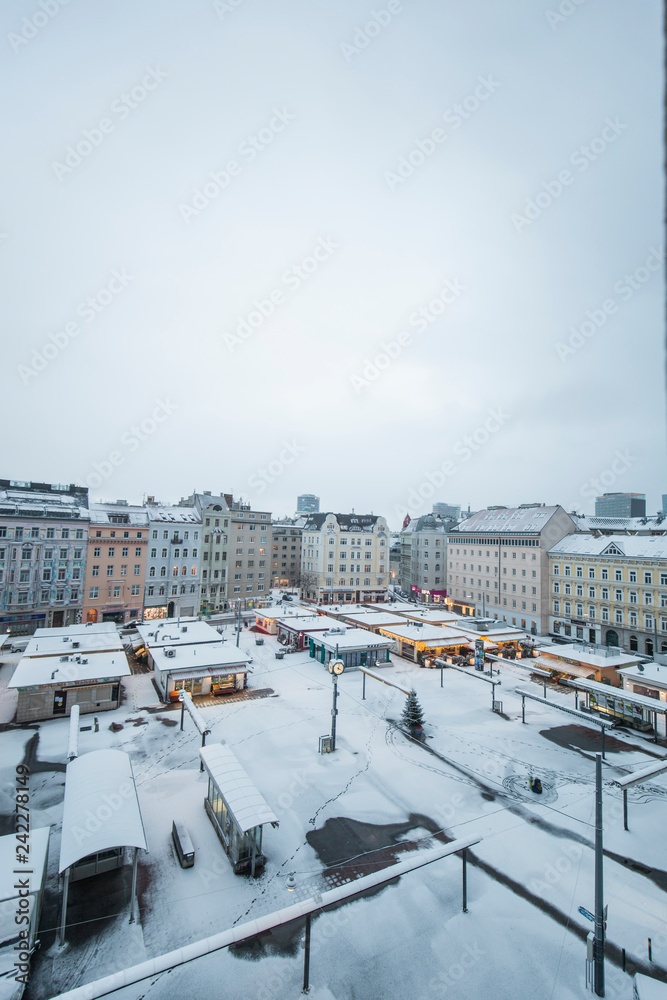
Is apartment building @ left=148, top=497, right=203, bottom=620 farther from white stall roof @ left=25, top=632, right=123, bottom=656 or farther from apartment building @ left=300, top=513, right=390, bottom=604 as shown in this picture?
apartment building @ left=300, top=513, right=390, bottom=604

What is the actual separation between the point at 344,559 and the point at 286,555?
76.1 feet

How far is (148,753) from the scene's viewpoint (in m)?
23.2

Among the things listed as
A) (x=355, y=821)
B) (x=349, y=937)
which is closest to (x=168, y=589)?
(x=355, y=821)

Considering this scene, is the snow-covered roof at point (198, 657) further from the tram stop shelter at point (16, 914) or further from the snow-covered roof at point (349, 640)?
the tram stop shelter at point (16, 914)

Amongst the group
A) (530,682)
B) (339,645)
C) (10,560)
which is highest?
(10,560)

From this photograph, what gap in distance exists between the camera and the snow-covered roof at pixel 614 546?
48.7 m

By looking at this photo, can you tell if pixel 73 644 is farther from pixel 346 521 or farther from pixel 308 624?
pixel 346 521

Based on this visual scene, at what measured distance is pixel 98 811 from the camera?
14164 mm

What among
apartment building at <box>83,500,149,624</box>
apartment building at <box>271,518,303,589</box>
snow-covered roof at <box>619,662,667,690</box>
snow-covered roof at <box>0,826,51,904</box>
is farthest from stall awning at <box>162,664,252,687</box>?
apartment building at <box>271,518,303,589</box>

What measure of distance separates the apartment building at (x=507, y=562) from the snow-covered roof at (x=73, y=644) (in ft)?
165

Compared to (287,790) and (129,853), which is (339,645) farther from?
(129,853)

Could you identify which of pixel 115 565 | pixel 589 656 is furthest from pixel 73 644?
pixel 589 656

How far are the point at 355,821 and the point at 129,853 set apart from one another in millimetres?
8359

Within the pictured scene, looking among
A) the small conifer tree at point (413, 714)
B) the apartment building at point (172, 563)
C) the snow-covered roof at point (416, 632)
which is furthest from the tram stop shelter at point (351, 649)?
the apartment building at point (172, 563)
